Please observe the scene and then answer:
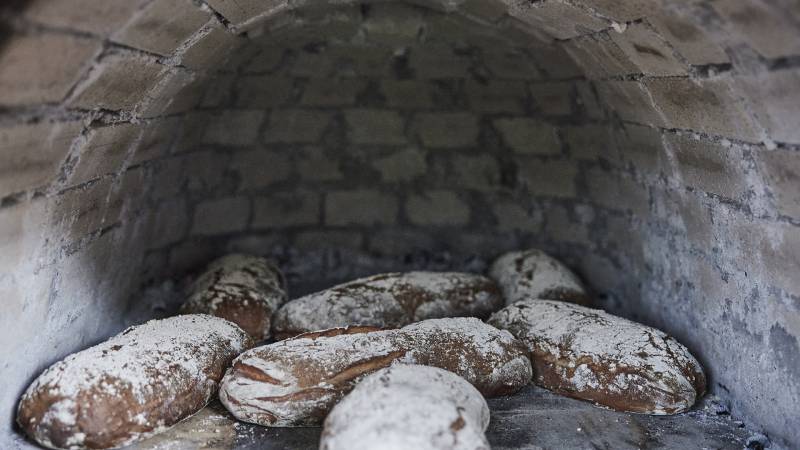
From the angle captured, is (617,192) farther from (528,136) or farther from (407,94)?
(407,94)

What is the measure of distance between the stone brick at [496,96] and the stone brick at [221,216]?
1176mm

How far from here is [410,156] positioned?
3525 millimetres

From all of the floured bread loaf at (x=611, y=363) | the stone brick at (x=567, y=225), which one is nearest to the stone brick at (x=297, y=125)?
the stone brick at (x=567, y=225)

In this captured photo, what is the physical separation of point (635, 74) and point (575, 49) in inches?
13.9

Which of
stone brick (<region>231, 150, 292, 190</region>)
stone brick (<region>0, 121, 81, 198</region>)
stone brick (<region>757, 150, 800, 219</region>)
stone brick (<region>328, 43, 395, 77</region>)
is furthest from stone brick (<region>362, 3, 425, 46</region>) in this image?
stone brick (<region>757, 150, 800, 219</region>)

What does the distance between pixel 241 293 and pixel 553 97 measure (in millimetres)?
1577

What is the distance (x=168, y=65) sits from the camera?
211 cm

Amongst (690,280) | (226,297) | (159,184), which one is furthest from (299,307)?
(690,280)

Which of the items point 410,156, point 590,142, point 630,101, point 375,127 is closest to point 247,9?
point 630,101

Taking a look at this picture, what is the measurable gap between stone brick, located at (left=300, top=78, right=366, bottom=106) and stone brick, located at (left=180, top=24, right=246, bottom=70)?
0.71m

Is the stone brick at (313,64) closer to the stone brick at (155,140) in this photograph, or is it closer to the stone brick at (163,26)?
the stone brick at (155,140)

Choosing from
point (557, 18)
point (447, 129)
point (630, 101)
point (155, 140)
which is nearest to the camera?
point (557, 18)

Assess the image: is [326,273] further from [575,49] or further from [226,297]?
[575,49]

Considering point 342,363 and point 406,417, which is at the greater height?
point 406,417
